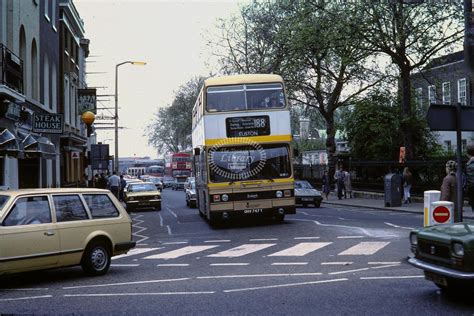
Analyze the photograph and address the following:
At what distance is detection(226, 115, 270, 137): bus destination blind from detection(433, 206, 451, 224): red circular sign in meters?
8.24

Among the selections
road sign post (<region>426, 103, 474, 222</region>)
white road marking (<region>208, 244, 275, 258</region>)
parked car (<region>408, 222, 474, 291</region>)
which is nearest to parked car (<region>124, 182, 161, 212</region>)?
white road marking (<region>208, 244, 275, 258</region>)

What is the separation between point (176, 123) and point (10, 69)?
71.7 m

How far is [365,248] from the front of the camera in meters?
12.7

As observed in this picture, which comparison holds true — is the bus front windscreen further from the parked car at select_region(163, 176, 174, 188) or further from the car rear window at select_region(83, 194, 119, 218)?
the parked car at select_region(163, 176, 174, 188)

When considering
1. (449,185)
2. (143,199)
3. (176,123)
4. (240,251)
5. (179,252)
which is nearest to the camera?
(449,185)

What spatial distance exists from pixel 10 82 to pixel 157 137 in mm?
84007

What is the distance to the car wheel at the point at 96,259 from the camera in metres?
9.96

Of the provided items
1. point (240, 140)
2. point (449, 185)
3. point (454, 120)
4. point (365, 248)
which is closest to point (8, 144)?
point (240, 140)

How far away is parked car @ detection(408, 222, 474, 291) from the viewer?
651 cm

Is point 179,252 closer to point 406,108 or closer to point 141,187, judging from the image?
point 141,187

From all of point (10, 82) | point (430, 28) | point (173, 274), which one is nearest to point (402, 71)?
point (430, 28)

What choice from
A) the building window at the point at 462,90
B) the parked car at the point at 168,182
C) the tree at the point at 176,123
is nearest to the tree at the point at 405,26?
the building window at the point at 462,90

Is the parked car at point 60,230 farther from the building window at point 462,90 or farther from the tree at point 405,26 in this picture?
the building window at point 462,90

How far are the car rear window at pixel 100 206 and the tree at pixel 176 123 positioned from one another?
61465 millimetres
